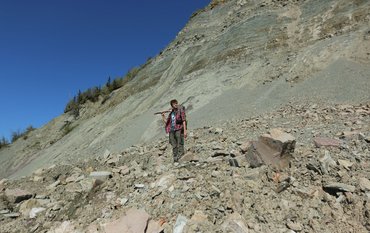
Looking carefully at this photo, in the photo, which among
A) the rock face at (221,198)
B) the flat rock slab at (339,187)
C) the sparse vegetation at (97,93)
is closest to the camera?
the rock face at (221,198)

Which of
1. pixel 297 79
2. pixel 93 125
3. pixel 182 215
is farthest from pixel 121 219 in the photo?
pixel 93 125

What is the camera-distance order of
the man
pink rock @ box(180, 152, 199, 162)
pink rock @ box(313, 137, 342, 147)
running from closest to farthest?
pink rock @ box(313, 137, 342, 147), pink rock @ box(180, 152, 199, 162), the man

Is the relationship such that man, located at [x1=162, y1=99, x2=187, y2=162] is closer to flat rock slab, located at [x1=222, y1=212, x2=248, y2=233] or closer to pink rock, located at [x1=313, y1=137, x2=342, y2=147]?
pink rock, located at [x1=313, y1=137, x2=342, y2=147]

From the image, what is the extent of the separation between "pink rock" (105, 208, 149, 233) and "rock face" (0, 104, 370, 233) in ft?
0.04

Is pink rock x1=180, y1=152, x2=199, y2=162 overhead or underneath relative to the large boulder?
overhead

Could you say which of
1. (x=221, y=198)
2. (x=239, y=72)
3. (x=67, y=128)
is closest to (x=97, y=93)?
(x=67, y=128)

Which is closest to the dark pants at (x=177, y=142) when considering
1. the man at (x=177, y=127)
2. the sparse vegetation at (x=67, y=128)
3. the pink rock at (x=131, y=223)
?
the man at (x=177, y=127)

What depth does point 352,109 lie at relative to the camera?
9992 millimetres

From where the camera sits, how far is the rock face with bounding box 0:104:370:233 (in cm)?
495

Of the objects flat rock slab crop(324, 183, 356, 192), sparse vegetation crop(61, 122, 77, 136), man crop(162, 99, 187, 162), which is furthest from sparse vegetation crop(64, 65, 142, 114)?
flat rock slab crop(324, 183, 356, 192)

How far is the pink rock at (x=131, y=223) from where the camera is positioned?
4762mm

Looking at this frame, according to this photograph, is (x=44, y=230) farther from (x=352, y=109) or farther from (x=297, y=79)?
(x=297, y=79)

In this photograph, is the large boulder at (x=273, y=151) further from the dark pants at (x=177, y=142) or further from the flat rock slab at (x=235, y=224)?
the dark pants at (x=177, y=142)

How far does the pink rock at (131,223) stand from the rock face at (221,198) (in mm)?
13
